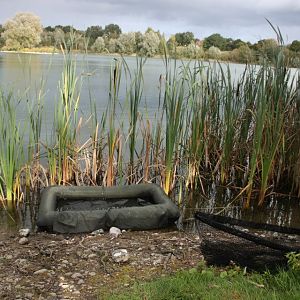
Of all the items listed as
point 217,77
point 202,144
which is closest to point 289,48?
point 217,77

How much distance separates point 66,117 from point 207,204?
1849 mm

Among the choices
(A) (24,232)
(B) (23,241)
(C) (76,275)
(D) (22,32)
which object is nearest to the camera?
(C) (76,275)

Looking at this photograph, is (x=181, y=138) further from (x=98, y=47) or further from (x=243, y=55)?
(x=243, y=55)

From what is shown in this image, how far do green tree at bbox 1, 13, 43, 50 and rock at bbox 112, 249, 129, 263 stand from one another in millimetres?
21922

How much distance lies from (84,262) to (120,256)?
25 cm

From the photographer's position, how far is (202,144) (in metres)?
5.12

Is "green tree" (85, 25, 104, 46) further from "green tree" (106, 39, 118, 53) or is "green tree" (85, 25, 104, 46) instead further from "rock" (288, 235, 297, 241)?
"rock" (288, 235, 297, 241)

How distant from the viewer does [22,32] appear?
91.1 ft

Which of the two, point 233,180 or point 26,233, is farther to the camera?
point 233,180

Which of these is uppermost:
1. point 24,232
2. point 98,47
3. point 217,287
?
point 98,47

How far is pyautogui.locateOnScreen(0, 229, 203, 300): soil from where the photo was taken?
105 inches

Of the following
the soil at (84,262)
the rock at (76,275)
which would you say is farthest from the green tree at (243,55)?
the rock at (76,275)

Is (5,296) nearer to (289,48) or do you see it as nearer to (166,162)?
(166,162)

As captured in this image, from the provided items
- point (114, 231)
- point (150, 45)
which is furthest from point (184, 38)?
point (114, 231)
